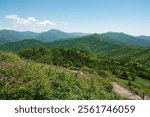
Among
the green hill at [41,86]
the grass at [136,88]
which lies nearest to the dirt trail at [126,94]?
the grass at [136,88]

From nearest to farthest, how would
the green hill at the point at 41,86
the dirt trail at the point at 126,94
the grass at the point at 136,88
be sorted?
the green hill at the point at 41,86 → the dirt trail at the point at 126,94 → the grass at the point at 136,88

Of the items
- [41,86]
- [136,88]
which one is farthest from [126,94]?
A: [41,86]

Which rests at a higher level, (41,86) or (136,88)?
(41,86)

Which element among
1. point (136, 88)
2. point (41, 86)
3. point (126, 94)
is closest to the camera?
point (41, 86)

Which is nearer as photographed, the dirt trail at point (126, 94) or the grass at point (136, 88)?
the dirt trail at point (126, 94)

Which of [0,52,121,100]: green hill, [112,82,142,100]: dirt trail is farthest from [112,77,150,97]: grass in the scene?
[0,52,121,100]: green hill

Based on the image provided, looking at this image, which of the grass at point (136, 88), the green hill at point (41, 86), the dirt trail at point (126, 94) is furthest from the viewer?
the grass at point (136, 88)

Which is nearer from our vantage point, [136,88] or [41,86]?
[41,86]

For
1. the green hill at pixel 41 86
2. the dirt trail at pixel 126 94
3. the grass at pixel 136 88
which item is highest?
the green hill at pixel 41 86

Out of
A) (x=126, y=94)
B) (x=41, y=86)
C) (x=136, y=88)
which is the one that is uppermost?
(x=41, y=86)

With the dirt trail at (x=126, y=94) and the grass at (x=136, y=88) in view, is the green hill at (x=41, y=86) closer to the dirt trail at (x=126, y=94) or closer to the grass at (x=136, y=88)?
the dirt trail at (x=126, y=94)

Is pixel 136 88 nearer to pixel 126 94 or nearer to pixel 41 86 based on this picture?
pixel 126 94

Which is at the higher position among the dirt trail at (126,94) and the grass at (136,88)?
the dirt trail at (126,94)

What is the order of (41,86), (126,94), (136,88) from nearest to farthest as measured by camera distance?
(41,86) < (126,94) < (136,88)
